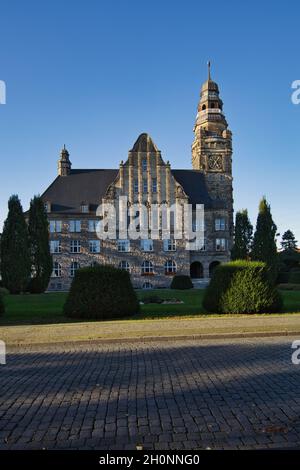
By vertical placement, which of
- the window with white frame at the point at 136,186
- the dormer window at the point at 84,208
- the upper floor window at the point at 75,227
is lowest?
the upper floor window at the point at 75,227

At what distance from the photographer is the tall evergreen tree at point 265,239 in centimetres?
4481

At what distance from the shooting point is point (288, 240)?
8269cm

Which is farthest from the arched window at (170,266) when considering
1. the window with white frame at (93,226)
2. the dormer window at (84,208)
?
the dormer window at (84,208)

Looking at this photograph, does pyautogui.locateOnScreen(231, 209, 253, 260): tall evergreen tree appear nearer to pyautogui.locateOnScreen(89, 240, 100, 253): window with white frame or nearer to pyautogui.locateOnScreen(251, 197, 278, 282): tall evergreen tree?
pyautogui.locateOnScreen(251, 197, 278, 282): tall evergreen tree

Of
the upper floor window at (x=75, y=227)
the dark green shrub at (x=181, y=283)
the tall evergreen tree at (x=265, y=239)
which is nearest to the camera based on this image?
the dark green shrub at (x=181, y=283)

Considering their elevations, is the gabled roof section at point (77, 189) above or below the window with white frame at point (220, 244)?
above

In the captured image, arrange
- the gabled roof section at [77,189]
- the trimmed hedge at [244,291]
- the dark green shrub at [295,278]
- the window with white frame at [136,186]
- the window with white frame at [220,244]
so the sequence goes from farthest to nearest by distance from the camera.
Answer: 1. the window with white frame at [220,244]
2. the gabled roof section at [77,189]
3. the window with white frame at [136,186]
4. the dark green shrub at [295,278]
5. the trimmed hedge at [244,291]

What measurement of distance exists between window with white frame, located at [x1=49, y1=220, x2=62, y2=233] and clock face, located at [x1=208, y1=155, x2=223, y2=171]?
2535 cm

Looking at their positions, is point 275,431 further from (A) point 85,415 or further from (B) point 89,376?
(B) point 89,376

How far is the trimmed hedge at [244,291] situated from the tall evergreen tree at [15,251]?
23759 millimetres

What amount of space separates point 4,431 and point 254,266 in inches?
617

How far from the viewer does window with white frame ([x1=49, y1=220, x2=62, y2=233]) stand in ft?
173

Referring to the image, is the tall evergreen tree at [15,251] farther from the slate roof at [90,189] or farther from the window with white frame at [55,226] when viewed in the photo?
the slate roof at [90,189]
